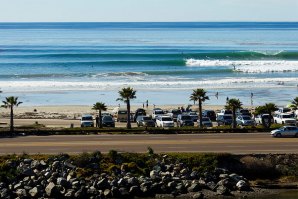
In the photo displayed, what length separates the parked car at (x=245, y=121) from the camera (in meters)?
57.4

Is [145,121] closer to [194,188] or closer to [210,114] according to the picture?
[210,114]

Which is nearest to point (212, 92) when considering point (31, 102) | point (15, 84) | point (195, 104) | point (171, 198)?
point (195, 104)

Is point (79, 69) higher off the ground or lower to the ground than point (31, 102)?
higher

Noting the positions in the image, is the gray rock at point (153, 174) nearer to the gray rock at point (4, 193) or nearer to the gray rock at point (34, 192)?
the gray rock at point (34, 192)

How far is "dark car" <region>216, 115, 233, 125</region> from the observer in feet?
193

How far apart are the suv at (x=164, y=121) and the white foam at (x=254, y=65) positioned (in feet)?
203

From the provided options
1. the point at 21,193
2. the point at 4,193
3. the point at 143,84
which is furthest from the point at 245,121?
the point at 143,84

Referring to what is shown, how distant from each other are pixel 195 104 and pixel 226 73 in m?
41.3

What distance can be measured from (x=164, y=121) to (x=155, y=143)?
13493 millimetres

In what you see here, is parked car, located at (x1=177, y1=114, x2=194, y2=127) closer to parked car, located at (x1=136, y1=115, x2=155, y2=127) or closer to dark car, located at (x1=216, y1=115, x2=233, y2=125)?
parked car, located at (x1=136, y1=115, x2=155, y2=127)

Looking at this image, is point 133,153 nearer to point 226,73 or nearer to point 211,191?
point 211,191

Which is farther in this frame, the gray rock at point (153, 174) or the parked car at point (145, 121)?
the parked car at point (145, 121)

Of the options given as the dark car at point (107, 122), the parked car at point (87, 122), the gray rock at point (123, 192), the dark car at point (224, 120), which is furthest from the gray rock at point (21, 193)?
the dark car at point (224, 120)

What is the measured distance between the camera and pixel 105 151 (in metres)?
40.1
